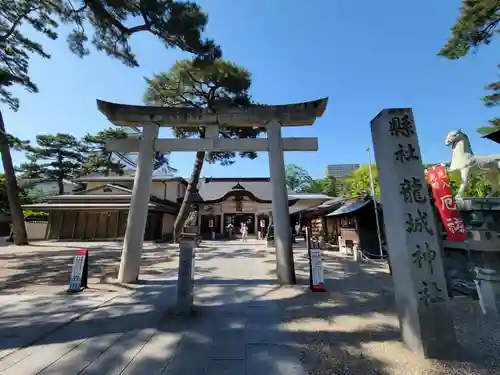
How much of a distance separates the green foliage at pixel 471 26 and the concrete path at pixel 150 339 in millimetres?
11835

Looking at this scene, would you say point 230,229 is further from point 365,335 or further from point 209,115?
point 365,335

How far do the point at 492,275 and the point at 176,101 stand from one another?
14.1m

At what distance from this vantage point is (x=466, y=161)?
6.75m

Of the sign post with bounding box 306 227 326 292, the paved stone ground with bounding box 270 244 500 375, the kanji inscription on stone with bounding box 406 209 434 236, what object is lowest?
the paved stone ground with bounding box 270 244 500 375

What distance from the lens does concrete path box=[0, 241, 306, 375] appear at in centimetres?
274

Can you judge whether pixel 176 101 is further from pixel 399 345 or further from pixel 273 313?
pixel 399 345

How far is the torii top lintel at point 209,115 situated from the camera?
727 centimetres

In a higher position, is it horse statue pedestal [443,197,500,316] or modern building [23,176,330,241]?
modern building [23,176,330,241]

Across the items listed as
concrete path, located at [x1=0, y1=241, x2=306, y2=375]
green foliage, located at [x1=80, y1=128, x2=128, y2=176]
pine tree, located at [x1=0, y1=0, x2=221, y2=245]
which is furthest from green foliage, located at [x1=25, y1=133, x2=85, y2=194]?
concrete path, located at [x1=0, y1=241, x2=306, y2=375]

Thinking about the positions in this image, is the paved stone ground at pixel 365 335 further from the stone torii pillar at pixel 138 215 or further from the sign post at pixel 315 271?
the stone torii pillar at pixel 138 215

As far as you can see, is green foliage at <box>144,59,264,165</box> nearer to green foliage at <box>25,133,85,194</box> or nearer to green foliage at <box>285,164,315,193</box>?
green foliage at <box>25,133,85,194</box>

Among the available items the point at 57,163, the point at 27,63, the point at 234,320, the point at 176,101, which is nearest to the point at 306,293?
the point at 234,320

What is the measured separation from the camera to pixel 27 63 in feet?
41.8

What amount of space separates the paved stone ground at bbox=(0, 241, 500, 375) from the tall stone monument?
31 centimetres
